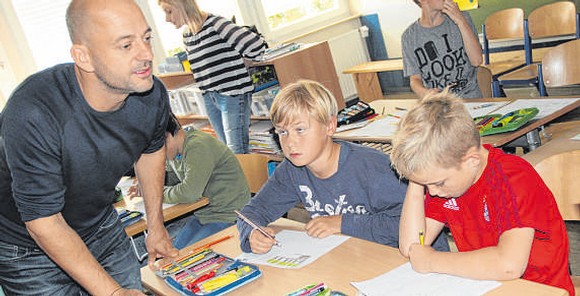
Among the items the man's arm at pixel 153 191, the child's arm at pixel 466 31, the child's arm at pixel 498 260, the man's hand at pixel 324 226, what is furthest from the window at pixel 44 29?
the child's arm at pixel 498 260

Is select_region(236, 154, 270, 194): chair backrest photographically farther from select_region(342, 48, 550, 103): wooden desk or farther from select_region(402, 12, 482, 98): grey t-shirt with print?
select_region(342, 48, 550, 103): wooden desk

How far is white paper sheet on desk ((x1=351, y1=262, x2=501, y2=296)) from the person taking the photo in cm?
138

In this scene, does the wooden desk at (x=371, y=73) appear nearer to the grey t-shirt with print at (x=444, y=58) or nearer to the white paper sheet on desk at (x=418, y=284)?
the grey t-shirt with print at (x=444, y=58)

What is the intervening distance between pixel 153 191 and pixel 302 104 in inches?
24.0

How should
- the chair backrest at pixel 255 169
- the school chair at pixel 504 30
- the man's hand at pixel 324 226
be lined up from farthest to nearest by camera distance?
the school chair at pixel 504 30, the chair backrest at pixel 255 169, the man's hand at pixel 324 226

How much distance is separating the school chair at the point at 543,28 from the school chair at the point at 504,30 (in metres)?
0.12

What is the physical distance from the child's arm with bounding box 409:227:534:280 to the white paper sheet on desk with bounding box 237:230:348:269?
415 millimetres

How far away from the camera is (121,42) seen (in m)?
1.66

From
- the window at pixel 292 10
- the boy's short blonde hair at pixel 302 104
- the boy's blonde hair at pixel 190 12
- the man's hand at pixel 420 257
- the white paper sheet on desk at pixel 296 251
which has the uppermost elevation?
the boy's blonde hair at pixel 190 12

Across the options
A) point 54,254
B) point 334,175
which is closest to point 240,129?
point 334,175

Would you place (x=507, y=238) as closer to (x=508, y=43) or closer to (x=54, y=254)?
(x=54, y=254)

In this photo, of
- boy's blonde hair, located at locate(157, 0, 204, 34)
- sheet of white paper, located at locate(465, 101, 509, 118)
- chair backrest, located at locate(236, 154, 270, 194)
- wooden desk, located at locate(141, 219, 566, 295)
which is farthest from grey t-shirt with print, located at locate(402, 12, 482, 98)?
wooden desk, located at locate(141, 219, 566, 295)

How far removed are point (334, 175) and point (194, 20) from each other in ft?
8.48

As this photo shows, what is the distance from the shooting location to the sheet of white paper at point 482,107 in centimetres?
288
